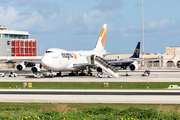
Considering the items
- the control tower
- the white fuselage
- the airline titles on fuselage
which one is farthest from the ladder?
the control tower

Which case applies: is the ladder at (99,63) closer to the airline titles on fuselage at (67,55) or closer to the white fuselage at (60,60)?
the white fuselage at (60,60)

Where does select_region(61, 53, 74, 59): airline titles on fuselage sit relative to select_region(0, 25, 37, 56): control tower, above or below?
below

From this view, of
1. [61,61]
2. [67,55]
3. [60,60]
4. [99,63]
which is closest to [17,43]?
[99,63]

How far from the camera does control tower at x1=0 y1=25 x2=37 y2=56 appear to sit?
6850 inches

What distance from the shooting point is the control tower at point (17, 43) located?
17400cm

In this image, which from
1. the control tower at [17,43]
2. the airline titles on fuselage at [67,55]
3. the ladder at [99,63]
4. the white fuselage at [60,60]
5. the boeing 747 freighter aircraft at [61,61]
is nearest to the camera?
the white fuselage at [60,60]

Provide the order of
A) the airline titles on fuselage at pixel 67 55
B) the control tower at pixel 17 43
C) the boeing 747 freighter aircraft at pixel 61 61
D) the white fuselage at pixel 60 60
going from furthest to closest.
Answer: the control tower at pixel 17 43 → the airline titles on fuselage at pixel 67 55 → the boeing 747 freighter aircraft at pixel 61 61 → the white fuselage at pixel 60 60

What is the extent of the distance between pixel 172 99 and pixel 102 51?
6006 cm

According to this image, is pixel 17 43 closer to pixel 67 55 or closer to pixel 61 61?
pixel 67 55

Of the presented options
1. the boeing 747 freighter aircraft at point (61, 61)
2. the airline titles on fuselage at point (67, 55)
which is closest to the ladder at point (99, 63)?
the boeing 747 freighter aircraft at point (61, 61)

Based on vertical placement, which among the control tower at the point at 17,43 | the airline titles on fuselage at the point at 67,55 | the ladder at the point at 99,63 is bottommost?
the ladder at the point at 99,63

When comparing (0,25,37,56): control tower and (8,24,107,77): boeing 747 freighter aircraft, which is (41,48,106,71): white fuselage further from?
→ (0,25,37,56): control tower

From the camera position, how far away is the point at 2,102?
32562 millimetres

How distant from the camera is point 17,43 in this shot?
596ft
